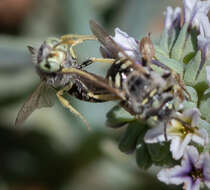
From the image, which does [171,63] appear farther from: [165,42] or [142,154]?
[142,154]

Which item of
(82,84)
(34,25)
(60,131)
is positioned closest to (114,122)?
(82,84)

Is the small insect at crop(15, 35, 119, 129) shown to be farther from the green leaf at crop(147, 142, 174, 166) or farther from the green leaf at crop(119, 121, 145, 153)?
the green leaf at crop(147, 142, 174, 166)

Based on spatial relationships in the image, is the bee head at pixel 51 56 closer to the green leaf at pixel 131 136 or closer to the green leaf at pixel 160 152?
the green leaf at pixel 131 136

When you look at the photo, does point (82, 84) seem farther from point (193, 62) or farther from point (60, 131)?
point (60, 131)

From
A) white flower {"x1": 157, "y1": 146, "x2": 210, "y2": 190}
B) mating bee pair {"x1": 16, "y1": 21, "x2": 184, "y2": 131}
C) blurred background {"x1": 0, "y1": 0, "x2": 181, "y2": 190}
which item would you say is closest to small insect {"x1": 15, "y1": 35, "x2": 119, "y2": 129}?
mating bee pair {"x1": 16, "y1": 21, "x2": 184, "y2": 131}

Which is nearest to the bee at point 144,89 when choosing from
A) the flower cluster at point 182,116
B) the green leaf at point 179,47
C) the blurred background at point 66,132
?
the flower cluster at point 182,116
